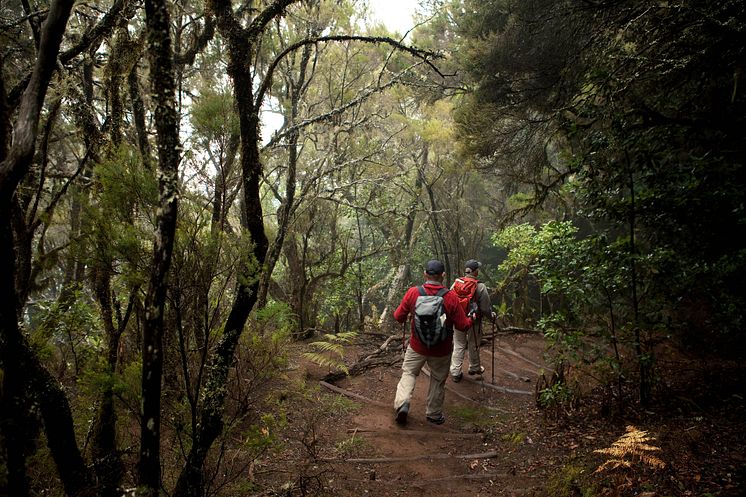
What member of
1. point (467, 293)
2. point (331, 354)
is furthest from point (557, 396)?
point (331, 354)

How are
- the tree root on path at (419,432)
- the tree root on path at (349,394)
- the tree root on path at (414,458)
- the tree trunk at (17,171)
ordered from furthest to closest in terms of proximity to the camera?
the tree root on path at (349,394) < the tree root on path at (419,432) < the tree root on path at (414,458) < the tree trunk at (17,171)

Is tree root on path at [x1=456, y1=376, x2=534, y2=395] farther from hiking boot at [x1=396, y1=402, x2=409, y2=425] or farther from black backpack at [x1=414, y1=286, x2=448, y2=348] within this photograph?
black backpack at [x1=414, y1=286, x2=448, y2=348]

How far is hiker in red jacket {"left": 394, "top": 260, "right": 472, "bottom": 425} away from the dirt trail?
0.32 meters

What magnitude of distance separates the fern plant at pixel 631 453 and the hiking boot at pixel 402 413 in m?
2.60

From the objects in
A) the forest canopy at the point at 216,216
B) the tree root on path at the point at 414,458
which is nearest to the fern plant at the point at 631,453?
the forest canopy at the point at 216,216

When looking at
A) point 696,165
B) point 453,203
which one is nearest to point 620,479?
point 696,165

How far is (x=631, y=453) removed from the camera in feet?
12.2

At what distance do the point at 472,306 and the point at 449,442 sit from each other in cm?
252

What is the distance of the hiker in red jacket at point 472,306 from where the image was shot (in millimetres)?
7164

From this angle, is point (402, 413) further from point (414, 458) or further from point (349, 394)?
point (349, 394)

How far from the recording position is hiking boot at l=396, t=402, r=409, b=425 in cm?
576

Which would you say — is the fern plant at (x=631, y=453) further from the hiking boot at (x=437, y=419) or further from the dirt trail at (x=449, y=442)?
the hiking boot at (x=437, y=419)

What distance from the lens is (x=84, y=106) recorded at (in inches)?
157

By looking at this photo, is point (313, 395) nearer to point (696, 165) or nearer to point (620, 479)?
point (620, 479)
